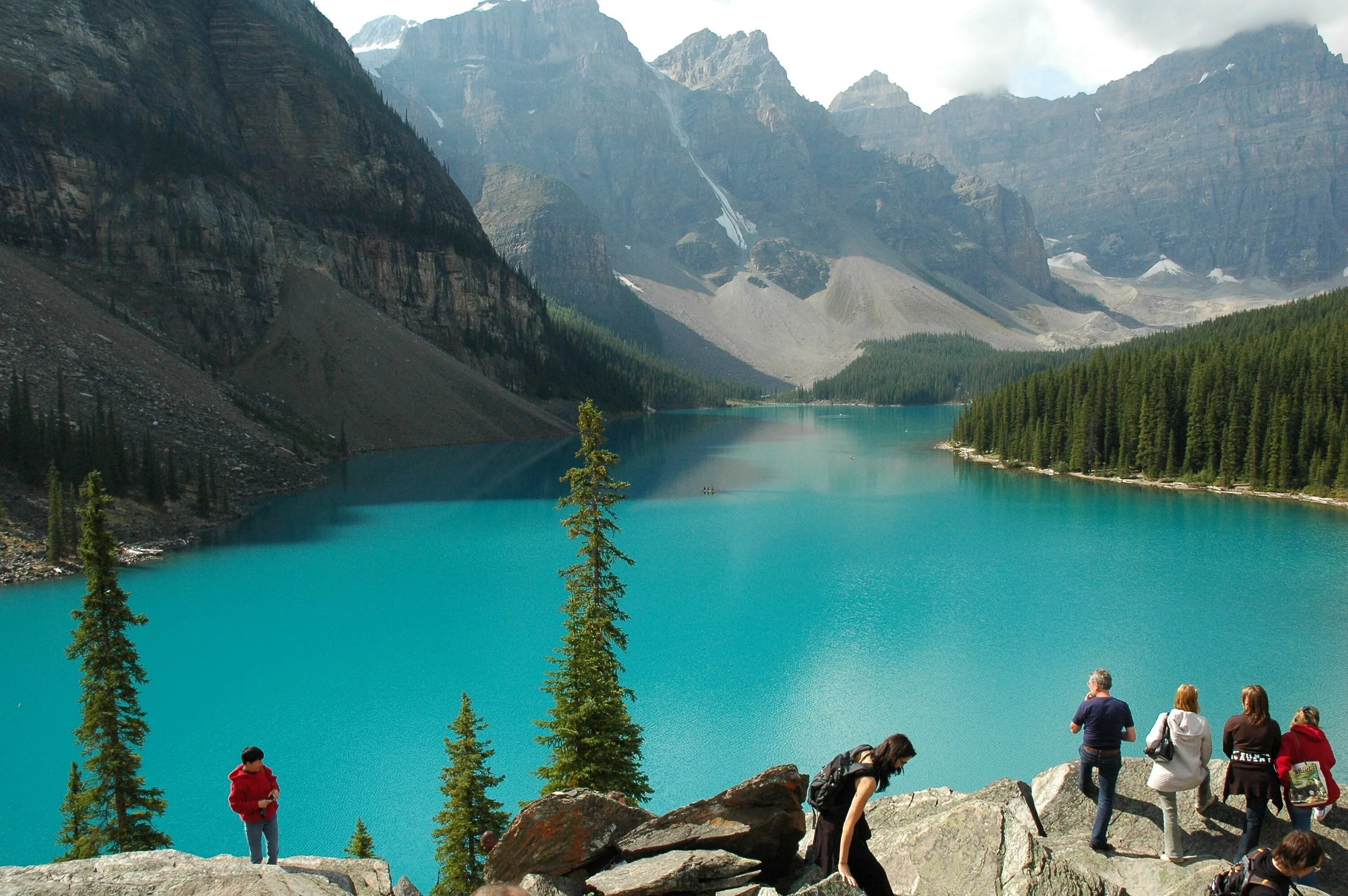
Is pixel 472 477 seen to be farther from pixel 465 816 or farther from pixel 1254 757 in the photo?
pixel 1254 757

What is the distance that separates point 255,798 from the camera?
36.0 feet

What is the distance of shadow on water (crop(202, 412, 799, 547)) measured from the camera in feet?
185

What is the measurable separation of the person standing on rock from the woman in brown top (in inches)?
474

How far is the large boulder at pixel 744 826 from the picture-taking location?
9125 millimetres

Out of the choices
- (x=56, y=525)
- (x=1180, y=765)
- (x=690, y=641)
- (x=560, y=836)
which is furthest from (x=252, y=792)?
(x=56, y=525)

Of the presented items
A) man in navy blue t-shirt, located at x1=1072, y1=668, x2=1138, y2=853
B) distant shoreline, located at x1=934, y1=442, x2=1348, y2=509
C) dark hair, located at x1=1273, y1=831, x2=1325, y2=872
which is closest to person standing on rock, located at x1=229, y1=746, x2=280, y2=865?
man in navy blue t-shirt, located at x1=1072, y1=668, x2=1138, y2=853

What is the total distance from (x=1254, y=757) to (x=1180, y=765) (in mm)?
→ 764

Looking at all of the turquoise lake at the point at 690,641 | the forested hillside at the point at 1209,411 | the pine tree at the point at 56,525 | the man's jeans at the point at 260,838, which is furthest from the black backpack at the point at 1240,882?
the forested hillside at the point at 1209,411

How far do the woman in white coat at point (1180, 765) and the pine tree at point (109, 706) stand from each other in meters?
17.3

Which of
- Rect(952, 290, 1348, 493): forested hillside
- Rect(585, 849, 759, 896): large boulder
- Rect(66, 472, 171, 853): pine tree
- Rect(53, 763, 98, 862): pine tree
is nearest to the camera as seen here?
Rect(585, 849, 759, 896): large boulder

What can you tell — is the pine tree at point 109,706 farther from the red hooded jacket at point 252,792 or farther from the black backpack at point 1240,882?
the black backpack at point 1240,882

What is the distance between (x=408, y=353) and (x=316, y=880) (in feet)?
338

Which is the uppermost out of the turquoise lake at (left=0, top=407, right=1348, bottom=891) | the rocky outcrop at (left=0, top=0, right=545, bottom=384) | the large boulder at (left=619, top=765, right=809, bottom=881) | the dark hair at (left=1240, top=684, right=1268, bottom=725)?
the rocky outcrop at (left=0, top=0, right=545, bottom=384)

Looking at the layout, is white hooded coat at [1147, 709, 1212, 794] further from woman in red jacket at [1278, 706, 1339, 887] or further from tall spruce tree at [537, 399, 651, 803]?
tall spruce tree at [537, 399, 651, 803]
